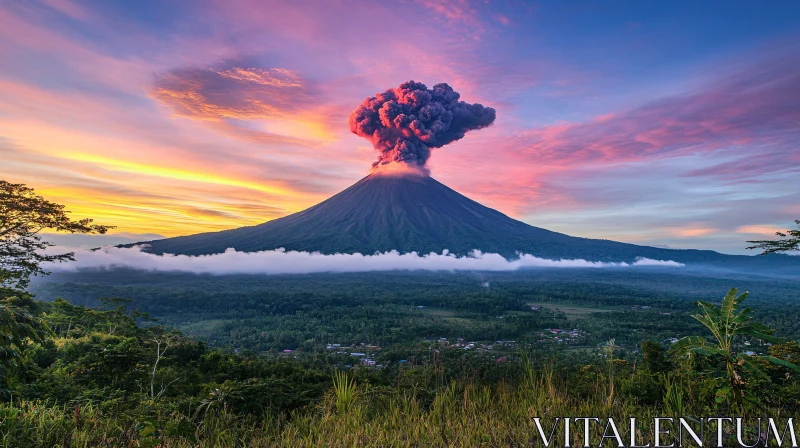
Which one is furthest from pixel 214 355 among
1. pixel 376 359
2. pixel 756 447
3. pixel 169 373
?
pixel 376 359

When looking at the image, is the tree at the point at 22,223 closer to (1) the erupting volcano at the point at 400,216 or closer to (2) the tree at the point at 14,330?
(2) the tree at the point at 14,330

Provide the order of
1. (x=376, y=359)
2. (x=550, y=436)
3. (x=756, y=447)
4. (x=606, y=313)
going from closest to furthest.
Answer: (x=756, y=447) < (x=550, y=436) < (x=376, y=359) < (x=606, y=313)

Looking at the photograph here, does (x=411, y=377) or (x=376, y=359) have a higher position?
(x=411, y=377)

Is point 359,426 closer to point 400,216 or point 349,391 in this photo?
point 349,391

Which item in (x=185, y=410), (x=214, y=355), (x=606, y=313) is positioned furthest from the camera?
(x=606, y=313)

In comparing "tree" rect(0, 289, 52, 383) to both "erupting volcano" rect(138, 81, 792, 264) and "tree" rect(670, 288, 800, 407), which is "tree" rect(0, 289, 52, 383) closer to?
"tree" rect(670, 288, 800, 407)

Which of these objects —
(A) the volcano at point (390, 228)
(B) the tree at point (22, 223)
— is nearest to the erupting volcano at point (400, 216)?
(A) the volcano at point (390, 228)

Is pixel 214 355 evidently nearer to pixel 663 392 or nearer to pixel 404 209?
pixel 663 392
